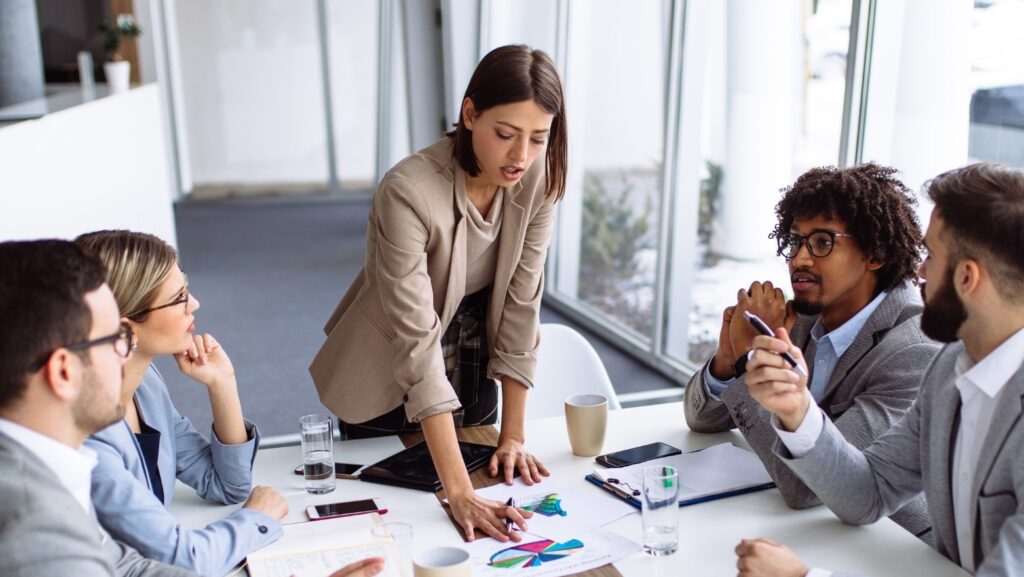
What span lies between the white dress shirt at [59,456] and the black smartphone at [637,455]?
1028 mm

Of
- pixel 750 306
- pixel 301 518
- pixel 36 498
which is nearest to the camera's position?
pixel 36 498

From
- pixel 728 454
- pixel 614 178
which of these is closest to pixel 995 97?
pixel 728 454

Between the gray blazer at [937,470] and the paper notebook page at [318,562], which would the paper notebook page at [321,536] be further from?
the gray blazer at [937,470]

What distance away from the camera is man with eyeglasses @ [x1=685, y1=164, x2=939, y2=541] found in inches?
74.0

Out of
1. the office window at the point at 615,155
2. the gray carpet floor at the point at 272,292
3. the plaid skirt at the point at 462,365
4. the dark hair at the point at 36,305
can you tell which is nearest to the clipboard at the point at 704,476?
the plaid skirt at the point at 462,365

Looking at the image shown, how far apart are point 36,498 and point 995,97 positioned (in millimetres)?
2517

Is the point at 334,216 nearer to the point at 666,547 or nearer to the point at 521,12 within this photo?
the point at 521,12

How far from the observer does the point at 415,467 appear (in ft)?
6.40

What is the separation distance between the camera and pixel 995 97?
263 cm

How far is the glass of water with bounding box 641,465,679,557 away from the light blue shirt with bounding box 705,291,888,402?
528 mm

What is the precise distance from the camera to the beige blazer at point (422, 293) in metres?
1.93

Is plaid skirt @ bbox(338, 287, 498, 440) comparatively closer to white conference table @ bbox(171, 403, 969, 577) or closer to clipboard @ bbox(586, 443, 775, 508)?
white conference table @ bbox(171, 403, 969, 577)

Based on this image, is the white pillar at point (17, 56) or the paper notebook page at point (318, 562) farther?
the white pillar at point (17, 56)

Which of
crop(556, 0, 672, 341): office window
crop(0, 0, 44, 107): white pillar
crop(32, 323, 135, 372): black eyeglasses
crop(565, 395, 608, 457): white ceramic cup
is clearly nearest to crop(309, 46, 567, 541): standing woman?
crop(565, 395, 608, 457): white ceramic cup
